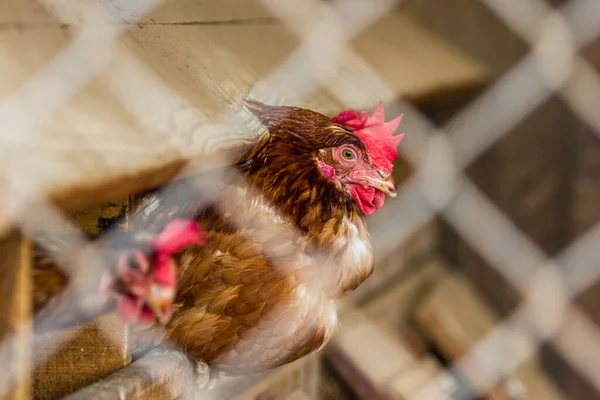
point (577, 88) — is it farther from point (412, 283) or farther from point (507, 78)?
point (412, 283)

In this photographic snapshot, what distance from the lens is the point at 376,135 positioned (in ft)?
2.32

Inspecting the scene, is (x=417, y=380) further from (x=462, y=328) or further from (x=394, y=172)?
(x=394, y=172)

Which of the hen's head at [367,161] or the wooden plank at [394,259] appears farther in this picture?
the wooden plank at [394,259]

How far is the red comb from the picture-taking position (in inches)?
27.6

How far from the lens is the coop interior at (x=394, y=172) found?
52 cm

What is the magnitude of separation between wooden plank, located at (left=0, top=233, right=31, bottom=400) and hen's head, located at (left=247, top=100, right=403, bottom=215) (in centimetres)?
25

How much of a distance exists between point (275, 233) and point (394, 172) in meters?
0.73

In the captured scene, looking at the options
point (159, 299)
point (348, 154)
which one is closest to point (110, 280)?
point (159, 299)

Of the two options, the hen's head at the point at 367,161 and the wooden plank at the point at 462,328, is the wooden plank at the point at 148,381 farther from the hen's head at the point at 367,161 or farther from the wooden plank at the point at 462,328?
the wooden plank at the point at 462,328

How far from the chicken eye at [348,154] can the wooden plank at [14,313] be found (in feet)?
1.02

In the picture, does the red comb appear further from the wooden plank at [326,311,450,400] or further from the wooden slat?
the wooden plank at [326,311,450,400]

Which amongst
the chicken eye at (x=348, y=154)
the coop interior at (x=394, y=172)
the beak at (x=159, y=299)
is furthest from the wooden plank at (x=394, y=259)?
the beak at (x=159, y=299)

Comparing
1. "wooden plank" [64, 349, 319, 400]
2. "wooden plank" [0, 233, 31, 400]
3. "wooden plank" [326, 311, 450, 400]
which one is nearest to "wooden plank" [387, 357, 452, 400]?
"wooden plank" [326, 311, 450, 400]

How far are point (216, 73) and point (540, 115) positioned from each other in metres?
1.34
